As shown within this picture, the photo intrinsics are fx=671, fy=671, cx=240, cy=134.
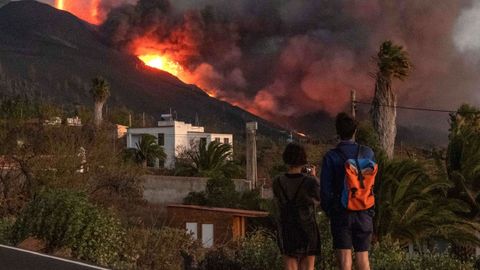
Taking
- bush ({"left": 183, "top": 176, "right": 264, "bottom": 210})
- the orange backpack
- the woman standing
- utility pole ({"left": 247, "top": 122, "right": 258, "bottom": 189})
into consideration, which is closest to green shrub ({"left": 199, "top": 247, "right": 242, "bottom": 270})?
the woman standing

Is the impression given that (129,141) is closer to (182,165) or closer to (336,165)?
(182,165)

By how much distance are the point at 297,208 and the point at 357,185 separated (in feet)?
2.50

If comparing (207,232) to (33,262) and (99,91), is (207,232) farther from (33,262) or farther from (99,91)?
(99,91)

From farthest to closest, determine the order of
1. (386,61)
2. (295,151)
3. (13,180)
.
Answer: (386,61)
(13,180)
(295,151)

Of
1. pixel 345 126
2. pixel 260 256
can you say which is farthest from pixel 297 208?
pixel 260 256

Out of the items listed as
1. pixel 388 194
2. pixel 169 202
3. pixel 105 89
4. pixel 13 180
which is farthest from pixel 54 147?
pixel 105 89

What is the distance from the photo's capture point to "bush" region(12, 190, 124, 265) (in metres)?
10.8

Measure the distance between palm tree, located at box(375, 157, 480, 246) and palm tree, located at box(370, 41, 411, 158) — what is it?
8.23 meters

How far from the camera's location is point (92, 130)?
29938 millimetres

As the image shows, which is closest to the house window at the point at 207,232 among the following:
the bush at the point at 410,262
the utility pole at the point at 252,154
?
the utility pole at the point at 252,154

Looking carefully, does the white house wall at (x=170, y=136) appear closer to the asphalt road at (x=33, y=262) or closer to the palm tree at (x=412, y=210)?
the palm tree at (x=412, y=210)

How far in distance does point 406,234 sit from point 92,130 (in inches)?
771

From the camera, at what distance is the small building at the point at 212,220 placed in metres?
29.3

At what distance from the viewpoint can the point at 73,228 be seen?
1081cm
